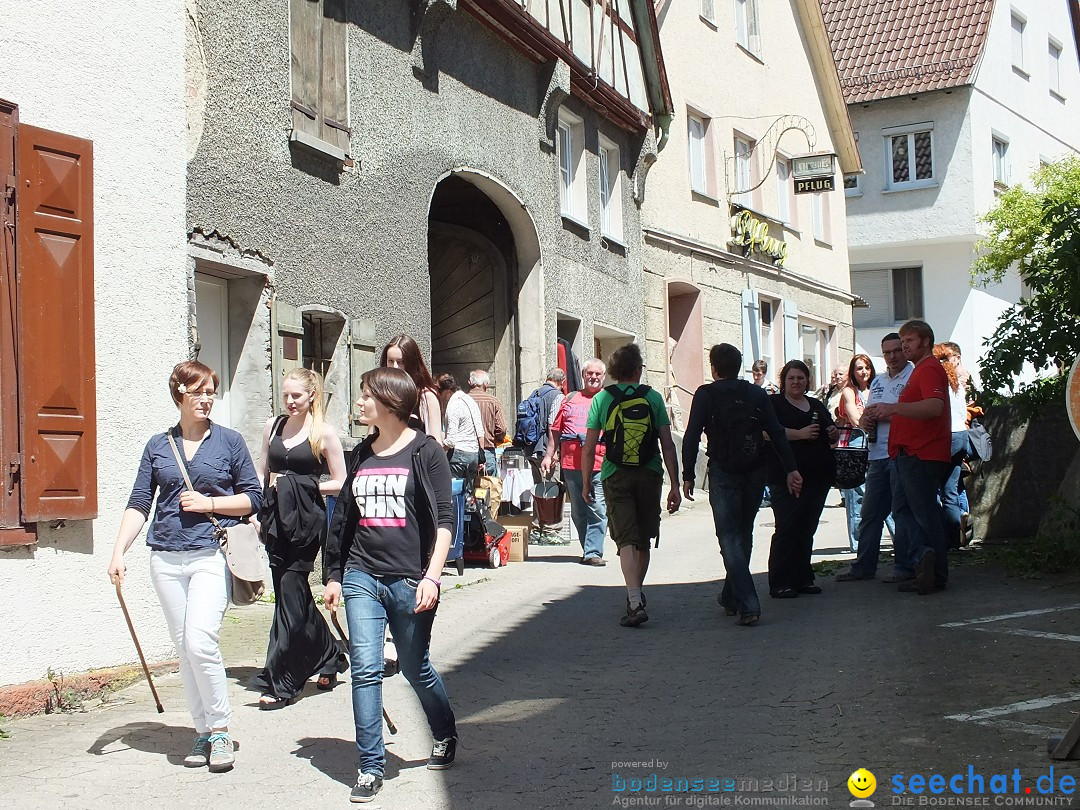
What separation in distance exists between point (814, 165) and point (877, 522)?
13695mm

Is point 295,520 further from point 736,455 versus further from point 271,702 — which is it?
point 736,455

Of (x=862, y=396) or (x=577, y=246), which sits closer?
(x=862, y=396)

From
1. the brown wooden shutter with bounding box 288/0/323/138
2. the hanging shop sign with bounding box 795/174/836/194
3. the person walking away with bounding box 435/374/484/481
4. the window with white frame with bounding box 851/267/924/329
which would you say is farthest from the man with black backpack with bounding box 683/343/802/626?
the window with white frame with bounding box 851/267/924/329

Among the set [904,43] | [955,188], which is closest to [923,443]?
[955,188]

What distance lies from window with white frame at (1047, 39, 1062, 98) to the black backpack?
2934 cm

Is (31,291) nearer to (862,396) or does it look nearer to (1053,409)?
(862,396)

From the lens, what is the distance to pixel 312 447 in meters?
6.73

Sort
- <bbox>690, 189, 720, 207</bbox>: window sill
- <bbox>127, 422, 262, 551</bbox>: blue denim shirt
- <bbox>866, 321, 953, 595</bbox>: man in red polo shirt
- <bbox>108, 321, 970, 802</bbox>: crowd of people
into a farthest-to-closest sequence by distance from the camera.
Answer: <bbox>690, 189, 720, 207</bbox>: window sill
<bbox>866, 321, 953, 595</bbox>: man in red polo shirt
<bbox>127, 422, 262, 551</bbox>: blue denim shirt
<bbox>108, 321, 970, 802</bbox>: crowd of people

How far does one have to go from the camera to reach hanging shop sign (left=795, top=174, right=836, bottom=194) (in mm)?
22359

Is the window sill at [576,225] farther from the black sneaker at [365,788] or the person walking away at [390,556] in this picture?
the black sneaker at [365,788]

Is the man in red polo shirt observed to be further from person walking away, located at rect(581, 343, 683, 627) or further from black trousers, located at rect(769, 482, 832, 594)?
person walking away, located at rect(581, 343, 683, 627)

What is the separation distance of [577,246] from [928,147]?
16909mm

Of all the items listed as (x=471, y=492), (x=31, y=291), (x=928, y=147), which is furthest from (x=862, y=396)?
(x=928, y=147)

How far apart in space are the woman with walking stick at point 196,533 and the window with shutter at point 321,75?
479cm
